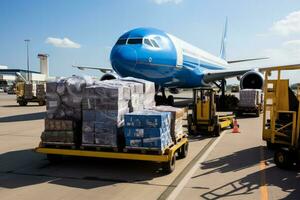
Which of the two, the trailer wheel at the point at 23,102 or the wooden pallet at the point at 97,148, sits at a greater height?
the trailer wheel at the point at 23,102

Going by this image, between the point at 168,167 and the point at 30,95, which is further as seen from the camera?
the point at 30,95

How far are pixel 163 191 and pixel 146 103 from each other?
4.22 m

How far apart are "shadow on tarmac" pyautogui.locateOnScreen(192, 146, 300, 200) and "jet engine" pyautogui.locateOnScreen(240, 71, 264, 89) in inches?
609

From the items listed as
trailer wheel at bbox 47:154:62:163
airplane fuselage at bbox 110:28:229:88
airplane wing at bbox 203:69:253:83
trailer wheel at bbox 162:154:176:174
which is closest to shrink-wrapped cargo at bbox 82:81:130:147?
trailer wheel at bbox 47:154:62:163

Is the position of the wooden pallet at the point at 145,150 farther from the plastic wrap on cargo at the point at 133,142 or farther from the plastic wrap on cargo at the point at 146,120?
the plastic wrap on cargo at the point at 146,120

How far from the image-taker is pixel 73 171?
8203 mm

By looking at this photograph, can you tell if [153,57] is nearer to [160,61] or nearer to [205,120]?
[160,61]

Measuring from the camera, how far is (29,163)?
29.6ft

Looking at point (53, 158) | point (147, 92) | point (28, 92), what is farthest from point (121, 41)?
point (28, 92)

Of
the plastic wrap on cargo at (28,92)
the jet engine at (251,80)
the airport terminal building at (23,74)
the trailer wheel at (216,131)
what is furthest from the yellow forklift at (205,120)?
the airport terminal building at (23,74)

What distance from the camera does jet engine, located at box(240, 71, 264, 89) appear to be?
82.8ft

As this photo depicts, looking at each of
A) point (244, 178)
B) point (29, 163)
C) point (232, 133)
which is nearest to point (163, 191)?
point (244, 178)

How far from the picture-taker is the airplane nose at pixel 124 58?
1750 cm

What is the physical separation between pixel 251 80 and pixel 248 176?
18692 millimetres
